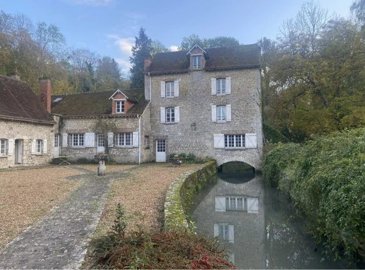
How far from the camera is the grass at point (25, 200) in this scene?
20.3 ft

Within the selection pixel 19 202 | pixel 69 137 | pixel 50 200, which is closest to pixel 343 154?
pixel 50 200

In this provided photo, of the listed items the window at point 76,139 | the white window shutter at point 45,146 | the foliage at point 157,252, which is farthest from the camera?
the window at point 76,139

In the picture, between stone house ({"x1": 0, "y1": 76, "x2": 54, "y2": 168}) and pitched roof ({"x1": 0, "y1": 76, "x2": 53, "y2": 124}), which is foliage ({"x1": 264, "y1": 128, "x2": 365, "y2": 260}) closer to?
stone house ({"x1": 0, "y1": 76, "x2": 54, "y2": 168})

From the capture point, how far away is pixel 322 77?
59.0 feet

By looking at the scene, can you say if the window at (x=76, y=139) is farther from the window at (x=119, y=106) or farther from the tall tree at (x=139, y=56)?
the tall tree at (x=139, y=56)

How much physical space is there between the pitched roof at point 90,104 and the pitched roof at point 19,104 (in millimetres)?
1875

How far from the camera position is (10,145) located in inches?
707

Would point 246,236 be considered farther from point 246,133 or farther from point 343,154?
point 246,133

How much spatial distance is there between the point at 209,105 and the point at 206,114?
27.6 inches

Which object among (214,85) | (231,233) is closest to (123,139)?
(214,85)

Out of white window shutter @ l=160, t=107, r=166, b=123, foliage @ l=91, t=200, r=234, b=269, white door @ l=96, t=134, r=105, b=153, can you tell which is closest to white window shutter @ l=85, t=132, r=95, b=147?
white door @ l=96, t=134, r=105, b=153

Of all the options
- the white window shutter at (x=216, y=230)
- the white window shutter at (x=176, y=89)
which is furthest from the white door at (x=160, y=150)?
the white window shutter at (x=216, y=230)

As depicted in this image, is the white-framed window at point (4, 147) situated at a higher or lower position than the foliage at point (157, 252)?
higher

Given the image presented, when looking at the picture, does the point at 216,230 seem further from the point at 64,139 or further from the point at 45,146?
the point at 64,139
